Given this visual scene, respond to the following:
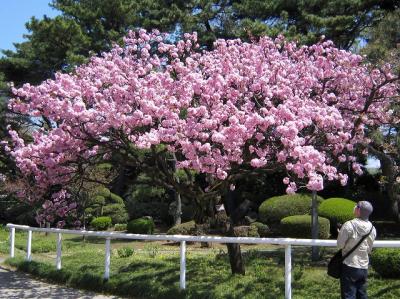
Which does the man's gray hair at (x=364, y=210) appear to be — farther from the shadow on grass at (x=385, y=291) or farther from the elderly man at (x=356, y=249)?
the shadow on grass at (x=385, y=291)

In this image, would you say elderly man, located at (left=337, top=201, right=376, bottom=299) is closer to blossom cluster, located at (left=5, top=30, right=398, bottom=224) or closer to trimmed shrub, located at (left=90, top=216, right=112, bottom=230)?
blossom cluster, located at (left=5, top=30, right=398, bottom=224)

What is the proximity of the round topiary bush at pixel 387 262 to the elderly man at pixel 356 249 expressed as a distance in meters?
3.08

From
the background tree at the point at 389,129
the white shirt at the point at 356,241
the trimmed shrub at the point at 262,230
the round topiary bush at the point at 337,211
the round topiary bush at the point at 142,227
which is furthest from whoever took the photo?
the round topiary bush at the point at 142,227

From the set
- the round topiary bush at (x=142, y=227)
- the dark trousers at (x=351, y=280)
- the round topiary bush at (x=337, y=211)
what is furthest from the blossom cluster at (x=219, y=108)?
the round topiary bush at (x=142, y=227)

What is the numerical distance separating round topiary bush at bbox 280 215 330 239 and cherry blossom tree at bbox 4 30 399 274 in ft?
20.6

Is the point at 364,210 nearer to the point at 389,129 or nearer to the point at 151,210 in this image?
the point at 389,129

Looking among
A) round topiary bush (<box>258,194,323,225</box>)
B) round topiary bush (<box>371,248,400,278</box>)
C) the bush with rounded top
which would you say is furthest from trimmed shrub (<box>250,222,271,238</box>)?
round topiary bush (<box>371,248,400,278</box>)

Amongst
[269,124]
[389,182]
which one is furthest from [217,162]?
[389,182]

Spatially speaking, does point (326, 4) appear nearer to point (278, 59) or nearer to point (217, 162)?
point (278, 59)

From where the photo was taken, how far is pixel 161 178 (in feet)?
33.5

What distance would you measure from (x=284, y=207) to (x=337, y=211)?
7.89ft

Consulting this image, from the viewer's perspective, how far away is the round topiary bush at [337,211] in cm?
1903

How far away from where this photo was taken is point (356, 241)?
605 cm

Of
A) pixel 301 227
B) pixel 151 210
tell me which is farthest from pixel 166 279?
pixel 151 210
